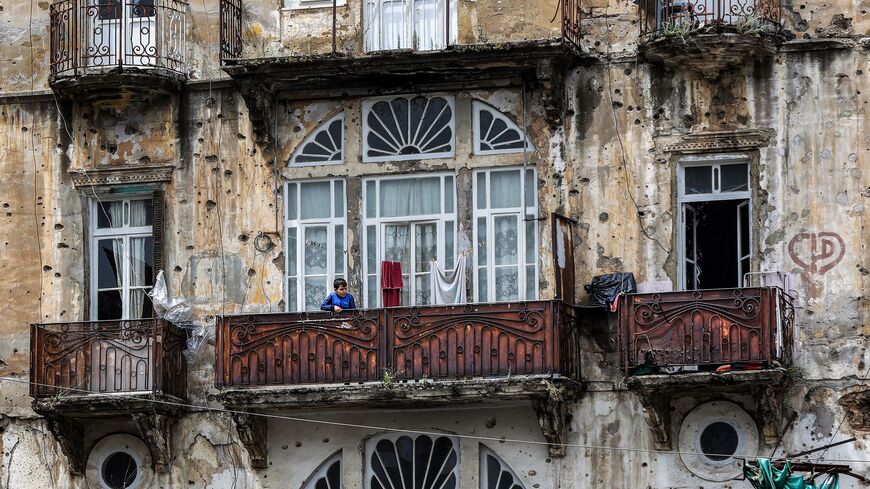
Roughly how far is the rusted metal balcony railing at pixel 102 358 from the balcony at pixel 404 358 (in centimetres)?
77

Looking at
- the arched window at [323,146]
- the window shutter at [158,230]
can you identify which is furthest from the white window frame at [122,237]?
the arched window at [323,146]

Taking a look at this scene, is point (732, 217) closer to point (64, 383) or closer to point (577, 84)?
point (577, 84)

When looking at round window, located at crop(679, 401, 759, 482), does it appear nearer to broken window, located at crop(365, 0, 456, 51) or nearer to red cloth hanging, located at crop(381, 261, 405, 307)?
red cloth hanging, located at crop(381, 261, 405, 307)

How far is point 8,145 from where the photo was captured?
30797mm

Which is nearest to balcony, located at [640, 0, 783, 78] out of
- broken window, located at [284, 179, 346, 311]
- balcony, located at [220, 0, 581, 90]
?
balcony, located at [220, 0, 581, 90]

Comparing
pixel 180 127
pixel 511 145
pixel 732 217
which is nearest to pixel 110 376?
pixel 180 127

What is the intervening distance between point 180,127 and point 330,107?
6.19ft

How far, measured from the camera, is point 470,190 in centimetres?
2958

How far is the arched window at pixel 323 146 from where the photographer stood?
1183 inches

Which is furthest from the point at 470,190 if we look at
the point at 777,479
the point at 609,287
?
the point at 777,479

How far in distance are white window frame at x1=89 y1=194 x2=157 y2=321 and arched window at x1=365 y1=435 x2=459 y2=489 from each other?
3548 mm

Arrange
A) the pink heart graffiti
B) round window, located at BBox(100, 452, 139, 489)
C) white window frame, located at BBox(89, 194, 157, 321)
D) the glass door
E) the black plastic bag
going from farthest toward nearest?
white window frame, located at BBox(89, 194, 157, 321) < round window, located at BBox(100, 452, 139, 489) < the glass door < the black plastic bag < the pink heart graffiti

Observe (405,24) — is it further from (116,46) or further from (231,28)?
(116,46)

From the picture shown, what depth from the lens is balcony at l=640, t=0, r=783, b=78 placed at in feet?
93.4
